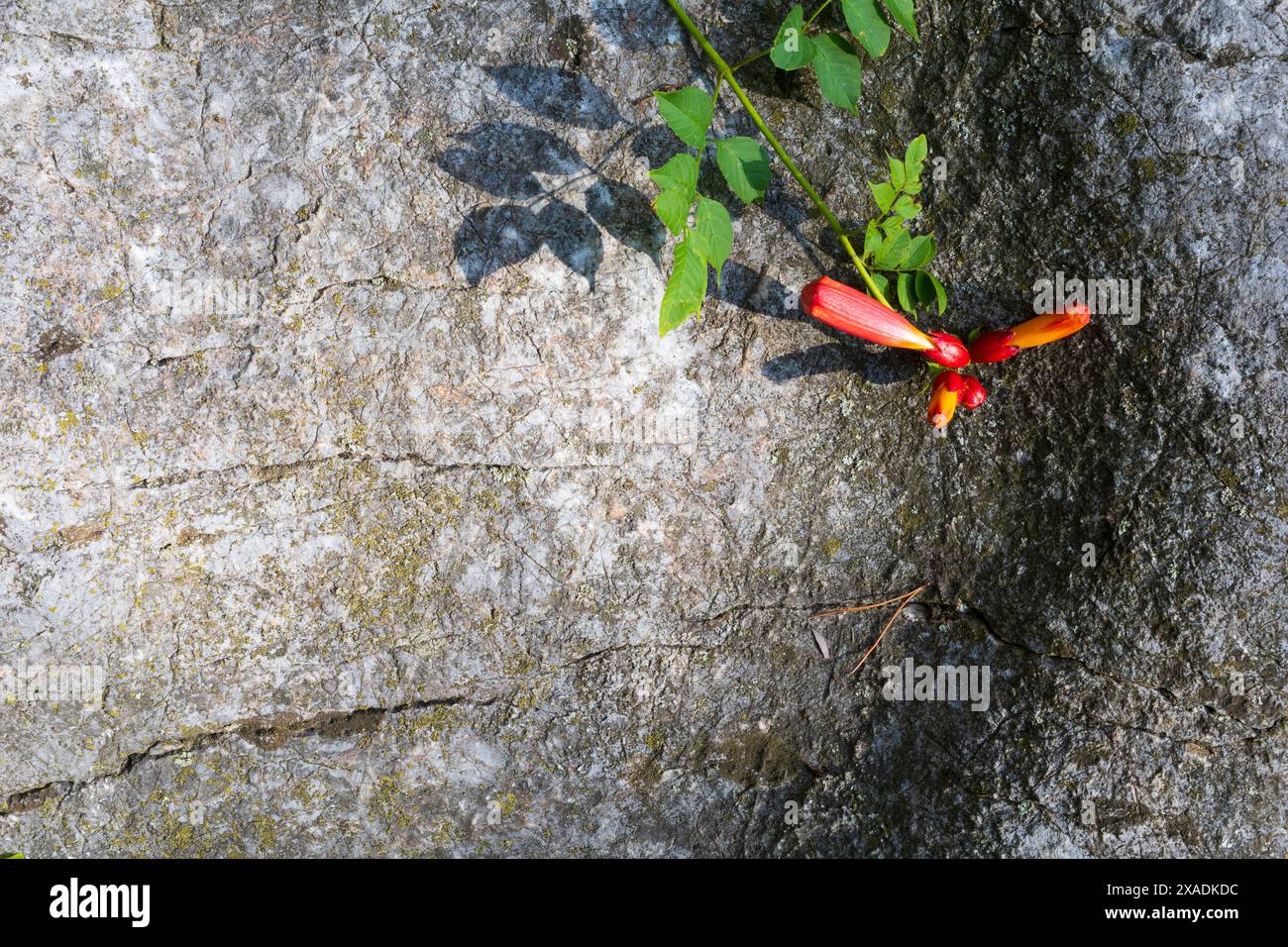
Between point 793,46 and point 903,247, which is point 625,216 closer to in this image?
point 793,46

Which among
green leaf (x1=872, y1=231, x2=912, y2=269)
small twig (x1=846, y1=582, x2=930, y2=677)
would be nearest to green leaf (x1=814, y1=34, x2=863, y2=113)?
green leaf (x1=872, y1=231, x2=912, y2=269)

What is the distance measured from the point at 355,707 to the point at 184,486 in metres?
0.82

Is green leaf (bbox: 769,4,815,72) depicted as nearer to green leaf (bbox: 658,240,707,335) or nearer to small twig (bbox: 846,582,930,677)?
green leaf (bbox: 658,240,707,335)

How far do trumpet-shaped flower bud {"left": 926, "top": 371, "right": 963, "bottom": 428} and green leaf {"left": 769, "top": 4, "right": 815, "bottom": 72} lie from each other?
3.05 feet

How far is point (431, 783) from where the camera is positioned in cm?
258

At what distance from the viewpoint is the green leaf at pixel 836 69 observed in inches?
88.5

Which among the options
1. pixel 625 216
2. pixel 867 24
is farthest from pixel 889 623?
pixel 867 24

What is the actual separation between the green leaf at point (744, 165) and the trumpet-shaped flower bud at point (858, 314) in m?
0.30

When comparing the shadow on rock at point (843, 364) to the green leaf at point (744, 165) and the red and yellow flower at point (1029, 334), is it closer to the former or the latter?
the red and yellow flower at point (1029, 334)

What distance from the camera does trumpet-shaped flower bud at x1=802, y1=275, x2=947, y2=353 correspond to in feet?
7.50

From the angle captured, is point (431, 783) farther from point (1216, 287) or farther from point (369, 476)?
point (1216, 287)

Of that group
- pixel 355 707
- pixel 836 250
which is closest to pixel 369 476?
pixel 355 707
